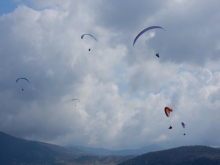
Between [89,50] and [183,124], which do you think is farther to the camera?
[183,124]

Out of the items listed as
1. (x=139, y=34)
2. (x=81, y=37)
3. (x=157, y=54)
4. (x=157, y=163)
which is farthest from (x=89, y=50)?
(x=157, y=163)

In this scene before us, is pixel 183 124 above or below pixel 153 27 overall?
below

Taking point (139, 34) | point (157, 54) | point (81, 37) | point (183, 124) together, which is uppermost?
point (81, 37)

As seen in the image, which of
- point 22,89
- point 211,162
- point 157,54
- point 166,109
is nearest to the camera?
point 157,54

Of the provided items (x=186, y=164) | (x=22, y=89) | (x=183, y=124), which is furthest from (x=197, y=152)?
(x=22, y=89)

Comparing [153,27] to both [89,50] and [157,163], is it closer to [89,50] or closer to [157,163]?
[89,50]

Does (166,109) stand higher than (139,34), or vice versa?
(139,34)

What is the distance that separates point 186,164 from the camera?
178000mm

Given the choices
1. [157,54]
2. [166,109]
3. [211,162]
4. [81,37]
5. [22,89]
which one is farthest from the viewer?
[211,162]

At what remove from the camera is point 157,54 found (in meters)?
57.8

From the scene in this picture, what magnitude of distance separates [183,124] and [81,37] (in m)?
37.4

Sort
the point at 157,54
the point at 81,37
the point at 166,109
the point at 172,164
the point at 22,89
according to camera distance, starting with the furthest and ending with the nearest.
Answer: the point at 172,164 → the point at 22,89 → the point at 81,37 → the point at 166,109 → the point at 157,54

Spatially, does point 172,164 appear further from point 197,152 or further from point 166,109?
point 166,109

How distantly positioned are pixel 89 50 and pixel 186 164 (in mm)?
139428
